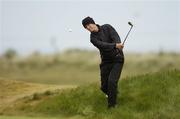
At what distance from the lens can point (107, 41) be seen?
1568 cm

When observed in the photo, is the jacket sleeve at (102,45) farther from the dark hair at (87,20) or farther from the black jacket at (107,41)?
the dark hair at (87,20)

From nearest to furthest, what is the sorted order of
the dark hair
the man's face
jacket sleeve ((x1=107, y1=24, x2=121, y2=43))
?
1. the dark hair
2. the man's face
3. jacket sleeve ((x1=107, y1=24, x2=121, y2=43))

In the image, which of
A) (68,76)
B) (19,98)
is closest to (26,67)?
(68,76)

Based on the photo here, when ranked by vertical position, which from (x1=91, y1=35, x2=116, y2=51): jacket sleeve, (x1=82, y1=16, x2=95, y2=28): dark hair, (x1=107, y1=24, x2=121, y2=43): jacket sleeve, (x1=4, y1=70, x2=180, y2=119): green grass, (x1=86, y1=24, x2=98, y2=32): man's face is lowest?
(x1=4, y1=70, x2=180, y2=119): green grass

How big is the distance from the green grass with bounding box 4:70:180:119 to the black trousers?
0.31m

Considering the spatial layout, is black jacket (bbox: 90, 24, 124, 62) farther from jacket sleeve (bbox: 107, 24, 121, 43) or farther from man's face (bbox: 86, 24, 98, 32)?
man's face (bbox: 86, 24, 98, 32)

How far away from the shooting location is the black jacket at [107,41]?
15414 millimetres

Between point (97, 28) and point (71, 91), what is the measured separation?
2.81m

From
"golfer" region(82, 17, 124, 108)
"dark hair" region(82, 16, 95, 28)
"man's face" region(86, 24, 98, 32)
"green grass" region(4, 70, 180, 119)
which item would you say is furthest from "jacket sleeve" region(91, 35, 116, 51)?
"green grass" region(4, 70, 180, 119)

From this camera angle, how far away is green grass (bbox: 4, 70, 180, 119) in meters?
15.5

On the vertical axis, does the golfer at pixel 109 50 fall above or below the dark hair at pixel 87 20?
below

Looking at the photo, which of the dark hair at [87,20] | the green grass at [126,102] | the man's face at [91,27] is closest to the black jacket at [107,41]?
the man's face at [91,27]

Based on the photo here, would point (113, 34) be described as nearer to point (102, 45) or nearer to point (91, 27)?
point (102, 45)

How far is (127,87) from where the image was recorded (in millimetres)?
17016
